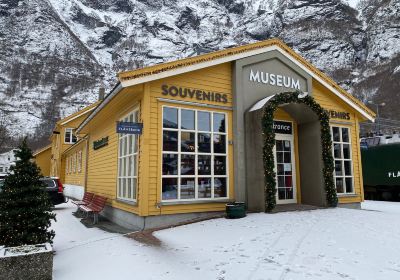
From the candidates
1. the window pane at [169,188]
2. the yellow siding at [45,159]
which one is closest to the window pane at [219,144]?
the window pane at [169,188]

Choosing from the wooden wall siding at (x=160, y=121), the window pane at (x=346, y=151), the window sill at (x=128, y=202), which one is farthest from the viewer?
the window pane at (x=346, y=151)

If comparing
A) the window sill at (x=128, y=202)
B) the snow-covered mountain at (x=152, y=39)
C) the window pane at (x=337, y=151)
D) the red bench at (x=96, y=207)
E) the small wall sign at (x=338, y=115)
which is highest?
the snow-covered mountain at (x=152, y=39)

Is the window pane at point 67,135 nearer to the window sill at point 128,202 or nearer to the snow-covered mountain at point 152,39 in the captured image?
the window sill at point 128,202

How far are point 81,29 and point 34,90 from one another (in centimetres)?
7801

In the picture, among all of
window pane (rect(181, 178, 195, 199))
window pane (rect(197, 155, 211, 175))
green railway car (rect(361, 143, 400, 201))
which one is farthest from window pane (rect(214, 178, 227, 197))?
green railway car (rect(361, 143, 400, 201))

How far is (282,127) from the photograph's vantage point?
1152 cm

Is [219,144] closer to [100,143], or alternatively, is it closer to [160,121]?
[160,121]

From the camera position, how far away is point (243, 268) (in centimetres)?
520

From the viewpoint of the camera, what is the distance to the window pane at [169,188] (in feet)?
29.1

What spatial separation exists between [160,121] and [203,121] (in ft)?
4.55

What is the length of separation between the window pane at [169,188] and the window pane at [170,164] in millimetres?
188

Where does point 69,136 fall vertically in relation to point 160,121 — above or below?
above

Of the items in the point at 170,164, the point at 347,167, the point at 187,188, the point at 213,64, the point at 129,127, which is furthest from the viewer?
the point at 347,167

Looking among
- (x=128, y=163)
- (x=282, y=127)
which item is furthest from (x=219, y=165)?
(x=282, y=127)
